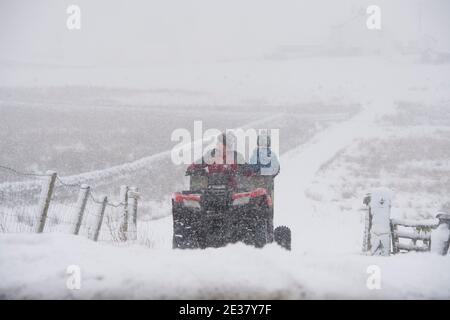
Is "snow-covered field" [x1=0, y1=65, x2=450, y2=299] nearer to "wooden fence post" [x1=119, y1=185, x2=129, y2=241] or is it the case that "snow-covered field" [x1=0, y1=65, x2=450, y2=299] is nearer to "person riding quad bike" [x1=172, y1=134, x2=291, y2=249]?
"person riding quad bike" [x1=172, y1=134, x2=291, y2=249]

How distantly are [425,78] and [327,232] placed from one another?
148ft

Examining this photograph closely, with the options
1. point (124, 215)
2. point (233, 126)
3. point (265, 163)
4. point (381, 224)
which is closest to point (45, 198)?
point (124, 215)

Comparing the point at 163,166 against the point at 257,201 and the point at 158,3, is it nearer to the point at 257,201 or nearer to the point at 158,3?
the point at 257,201

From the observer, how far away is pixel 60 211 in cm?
1126

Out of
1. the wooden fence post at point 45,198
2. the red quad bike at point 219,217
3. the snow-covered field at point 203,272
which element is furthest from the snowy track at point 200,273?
the wooden fence post at point 45,198

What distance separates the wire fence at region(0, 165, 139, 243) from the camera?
6435mm

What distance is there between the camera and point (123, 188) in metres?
8.73

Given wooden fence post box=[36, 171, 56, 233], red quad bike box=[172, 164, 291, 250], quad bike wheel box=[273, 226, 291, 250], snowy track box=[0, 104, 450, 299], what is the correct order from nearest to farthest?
1. snowy track box=[0, 104, 450, 299]
2. red quad bike box=[172, 164, 291, 250]
3. wooden fence post box=[36, 171, 56, 233]
4. quad bike wheel box=[273, 226, 291, 250]

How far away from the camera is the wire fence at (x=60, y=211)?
6435 mm

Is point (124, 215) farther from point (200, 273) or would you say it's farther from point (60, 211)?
point (200, 273)

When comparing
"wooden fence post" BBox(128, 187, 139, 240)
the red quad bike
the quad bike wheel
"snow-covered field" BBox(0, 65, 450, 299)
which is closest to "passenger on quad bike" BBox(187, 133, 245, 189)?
the red quad bike

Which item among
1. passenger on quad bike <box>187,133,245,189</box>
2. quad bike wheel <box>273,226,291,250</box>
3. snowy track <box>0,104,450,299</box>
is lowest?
quad bike wheel <box>273,226,291,250</box>

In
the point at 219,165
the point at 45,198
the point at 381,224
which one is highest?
the point at 219,165

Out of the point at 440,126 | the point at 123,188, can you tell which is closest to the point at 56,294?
the point at 123,188
